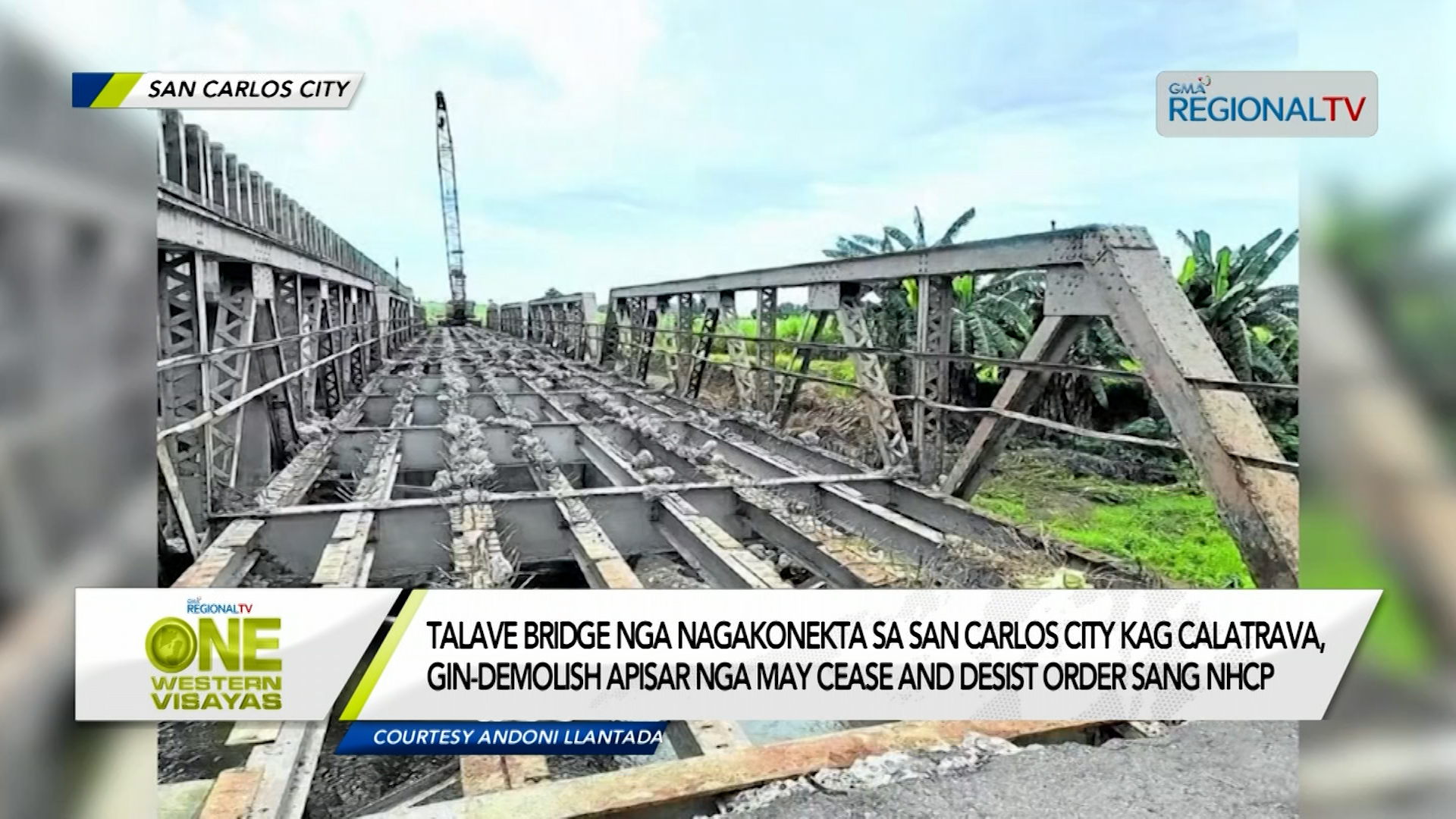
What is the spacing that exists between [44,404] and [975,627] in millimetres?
2208

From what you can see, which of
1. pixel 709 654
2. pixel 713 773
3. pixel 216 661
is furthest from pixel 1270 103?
pixel 216 661

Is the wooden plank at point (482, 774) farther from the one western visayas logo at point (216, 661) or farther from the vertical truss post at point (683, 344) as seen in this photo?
the vertical truss post at point (683, 344)

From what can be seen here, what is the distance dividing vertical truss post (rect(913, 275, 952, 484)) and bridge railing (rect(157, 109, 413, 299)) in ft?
9.11

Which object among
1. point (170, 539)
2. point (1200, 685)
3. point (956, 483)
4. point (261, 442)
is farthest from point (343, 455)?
point (1200, 685)

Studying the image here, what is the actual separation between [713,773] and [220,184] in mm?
3781

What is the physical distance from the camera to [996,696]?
201 centimetres

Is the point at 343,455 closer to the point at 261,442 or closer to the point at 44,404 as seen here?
the point at 261,442

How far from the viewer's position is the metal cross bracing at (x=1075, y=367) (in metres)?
2.31

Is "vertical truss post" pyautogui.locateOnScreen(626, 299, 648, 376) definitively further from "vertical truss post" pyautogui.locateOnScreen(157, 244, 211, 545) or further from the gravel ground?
the gravel ground

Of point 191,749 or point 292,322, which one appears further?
point 292,322

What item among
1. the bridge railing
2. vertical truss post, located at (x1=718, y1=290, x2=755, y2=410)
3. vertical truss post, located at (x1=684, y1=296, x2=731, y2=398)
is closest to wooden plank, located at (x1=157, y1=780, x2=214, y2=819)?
the bridge railing

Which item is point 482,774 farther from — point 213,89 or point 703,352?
point 703,352

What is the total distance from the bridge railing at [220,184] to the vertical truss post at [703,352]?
3072 millimetres

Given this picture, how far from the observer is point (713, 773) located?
1926mm
